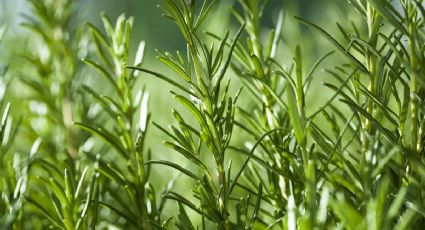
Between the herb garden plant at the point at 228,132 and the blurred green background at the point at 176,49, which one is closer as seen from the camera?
the herb garden plant at the point at 228,132

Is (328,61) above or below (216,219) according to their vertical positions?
above

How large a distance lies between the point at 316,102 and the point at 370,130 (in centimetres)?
25

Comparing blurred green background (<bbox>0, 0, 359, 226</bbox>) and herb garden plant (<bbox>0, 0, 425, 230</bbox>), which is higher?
blurred green background (<bbox>0, 0, 359, 226</bbox>)

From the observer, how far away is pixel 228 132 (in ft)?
0.87

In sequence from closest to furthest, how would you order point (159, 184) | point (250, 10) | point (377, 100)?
point (377, 100)
point (250, 10)
point (159, 184)

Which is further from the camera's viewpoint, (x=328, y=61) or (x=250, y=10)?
(x=328, y=61)

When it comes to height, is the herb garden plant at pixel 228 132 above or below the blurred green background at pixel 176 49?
below

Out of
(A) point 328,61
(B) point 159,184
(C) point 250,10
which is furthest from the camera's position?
(A) point 328,61

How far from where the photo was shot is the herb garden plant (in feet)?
0.74

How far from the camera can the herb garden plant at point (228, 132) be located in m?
0.23

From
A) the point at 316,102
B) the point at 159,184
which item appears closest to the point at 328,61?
the point at 316,102

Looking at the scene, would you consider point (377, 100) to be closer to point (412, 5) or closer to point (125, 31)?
point (412, 5)

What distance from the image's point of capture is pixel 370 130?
0.27 metres

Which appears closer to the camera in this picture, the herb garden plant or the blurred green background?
the herb garden plant
